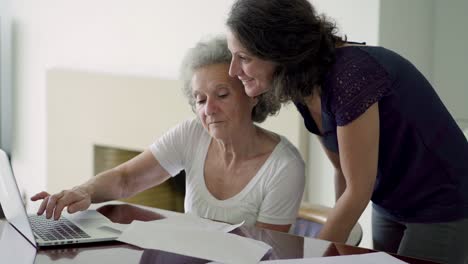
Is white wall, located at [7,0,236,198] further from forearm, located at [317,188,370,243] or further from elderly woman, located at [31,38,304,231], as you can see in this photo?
forearm, located at [317,188,370,243]

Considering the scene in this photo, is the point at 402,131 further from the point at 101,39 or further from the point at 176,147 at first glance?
the point at 101,39

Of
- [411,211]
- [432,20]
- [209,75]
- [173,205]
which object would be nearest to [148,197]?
[173,205]

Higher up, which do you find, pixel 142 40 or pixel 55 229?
pixel 142 40

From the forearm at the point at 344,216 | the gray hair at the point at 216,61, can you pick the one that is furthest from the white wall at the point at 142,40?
the forearm at the point at 344,216

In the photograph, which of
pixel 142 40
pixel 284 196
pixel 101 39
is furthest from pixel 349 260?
pixel 101 39

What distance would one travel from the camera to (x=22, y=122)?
15.8 ft

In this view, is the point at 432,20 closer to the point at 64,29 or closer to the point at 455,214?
the point at 455,214

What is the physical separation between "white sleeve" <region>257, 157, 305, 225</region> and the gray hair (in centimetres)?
18

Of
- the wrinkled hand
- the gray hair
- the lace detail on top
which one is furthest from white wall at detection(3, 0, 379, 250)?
the wrinkled hand

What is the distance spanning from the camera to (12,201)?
1715 mm

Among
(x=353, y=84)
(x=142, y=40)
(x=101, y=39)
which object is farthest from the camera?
(x=101, y=39)

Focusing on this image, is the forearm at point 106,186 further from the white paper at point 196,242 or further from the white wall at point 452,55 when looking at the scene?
the white wall at point 452,55

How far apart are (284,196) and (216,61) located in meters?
0.41

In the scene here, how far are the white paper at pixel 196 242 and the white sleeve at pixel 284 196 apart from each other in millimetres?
350
